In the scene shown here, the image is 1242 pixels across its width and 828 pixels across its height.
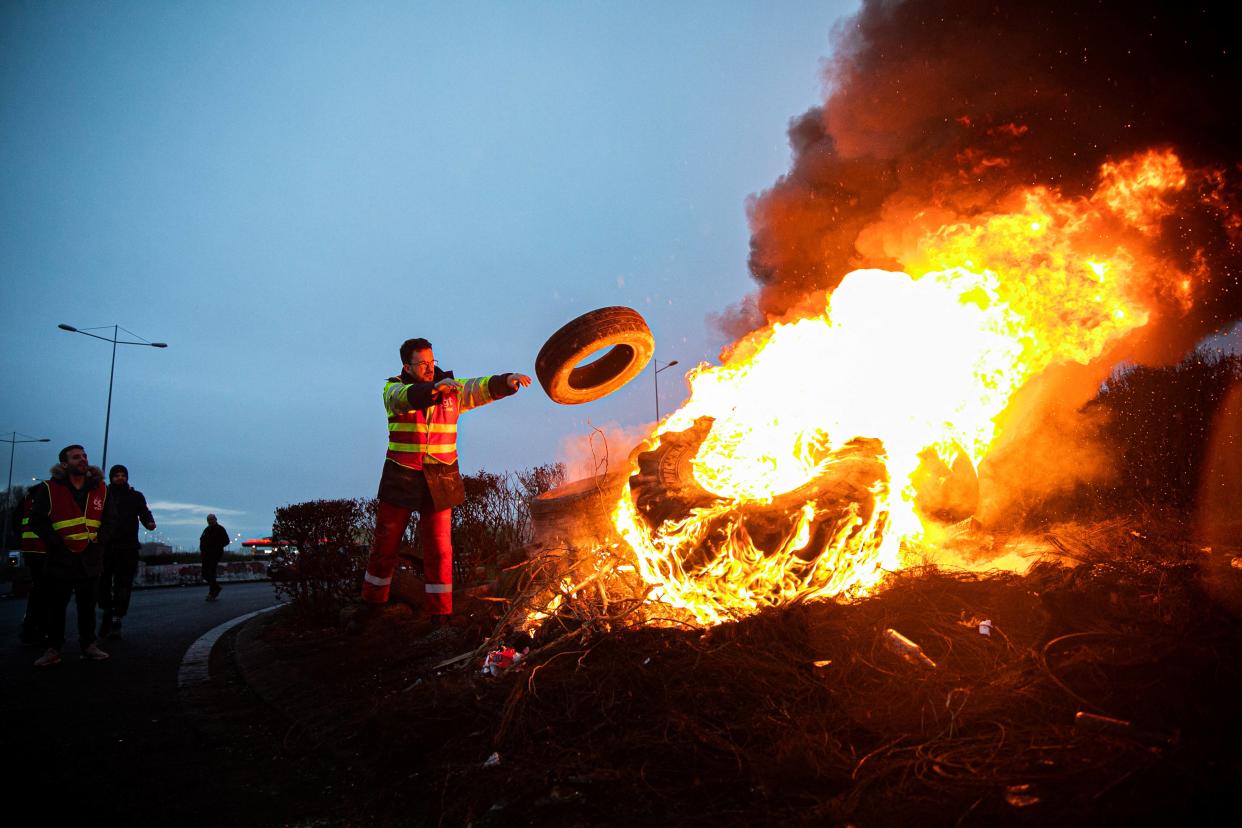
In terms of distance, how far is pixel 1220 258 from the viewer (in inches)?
406

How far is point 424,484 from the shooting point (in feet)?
21.2

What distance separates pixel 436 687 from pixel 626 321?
3476 mm

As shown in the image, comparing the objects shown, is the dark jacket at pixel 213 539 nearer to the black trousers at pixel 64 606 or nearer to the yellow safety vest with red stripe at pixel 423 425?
the black trousers at pixel 64 606

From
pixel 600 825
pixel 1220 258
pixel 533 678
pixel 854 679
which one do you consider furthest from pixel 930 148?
pixel 600 825

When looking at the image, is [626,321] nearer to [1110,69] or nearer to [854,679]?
[854,679]

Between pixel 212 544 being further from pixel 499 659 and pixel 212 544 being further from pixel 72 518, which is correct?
pixel 499 659

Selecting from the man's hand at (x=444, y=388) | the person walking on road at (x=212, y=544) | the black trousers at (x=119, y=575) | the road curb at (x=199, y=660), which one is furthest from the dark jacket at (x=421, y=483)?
the person walking on road at (x=212, y=544)

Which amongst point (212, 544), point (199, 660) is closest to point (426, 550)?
point (199, 660)

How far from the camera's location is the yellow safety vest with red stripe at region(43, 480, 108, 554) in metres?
7.07

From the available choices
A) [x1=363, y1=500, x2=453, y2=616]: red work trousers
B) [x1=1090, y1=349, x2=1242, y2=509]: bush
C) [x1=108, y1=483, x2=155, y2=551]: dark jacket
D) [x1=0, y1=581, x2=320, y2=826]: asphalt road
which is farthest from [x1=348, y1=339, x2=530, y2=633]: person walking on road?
[x1=1090, y1=349, x2=1242, y2=509]: bush

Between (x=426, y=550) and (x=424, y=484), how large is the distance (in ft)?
2.00

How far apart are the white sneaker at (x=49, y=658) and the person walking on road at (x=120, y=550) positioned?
129 centimetres

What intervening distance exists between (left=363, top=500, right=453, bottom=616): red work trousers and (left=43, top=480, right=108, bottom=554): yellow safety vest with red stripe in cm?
328

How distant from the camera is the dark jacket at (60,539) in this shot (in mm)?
7020
